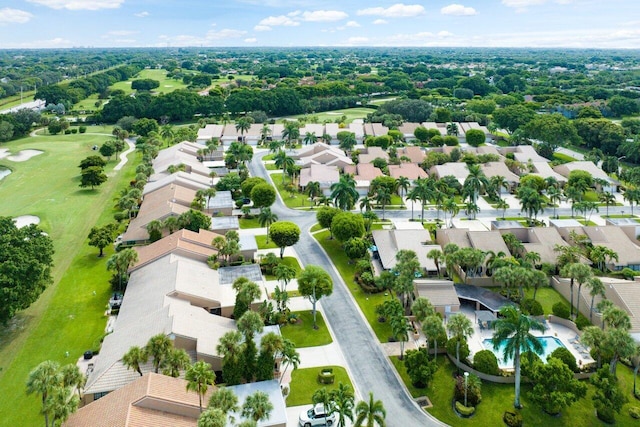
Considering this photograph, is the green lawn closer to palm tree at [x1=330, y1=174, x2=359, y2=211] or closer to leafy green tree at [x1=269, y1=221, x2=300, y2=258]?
leafy green tree at [x1=269, y1=221, x2=300, y2=258]

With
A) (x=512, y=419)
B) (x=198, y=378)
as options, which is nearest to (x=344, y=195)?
(x=512, y=419)

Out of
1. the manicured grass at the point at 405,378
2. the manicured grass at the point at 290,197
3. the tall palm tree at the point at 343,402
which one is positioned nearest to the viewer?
the tall palm tree at the point at 343,402

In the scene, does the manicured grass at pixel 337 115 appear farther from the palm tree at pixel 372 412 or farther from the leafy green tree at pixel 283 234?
the palm tree at pixel 372 412

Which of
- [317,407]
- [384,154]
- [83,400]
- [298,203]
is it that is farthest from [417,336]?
[384,154]

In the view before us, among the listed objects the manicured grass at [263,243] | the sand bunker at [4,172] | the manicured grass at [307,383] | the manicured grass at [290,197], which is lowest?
the manicured grass at [307,383]

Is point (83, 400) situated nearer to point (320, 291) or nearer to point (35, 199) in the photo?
point (320, 291)

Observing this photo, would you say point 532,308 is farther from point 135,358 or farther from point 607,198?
point 607,198

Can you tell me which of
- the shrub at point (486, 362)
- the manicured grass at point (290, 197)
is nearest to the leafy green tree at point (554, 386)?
the shrub at point (486, 362)
